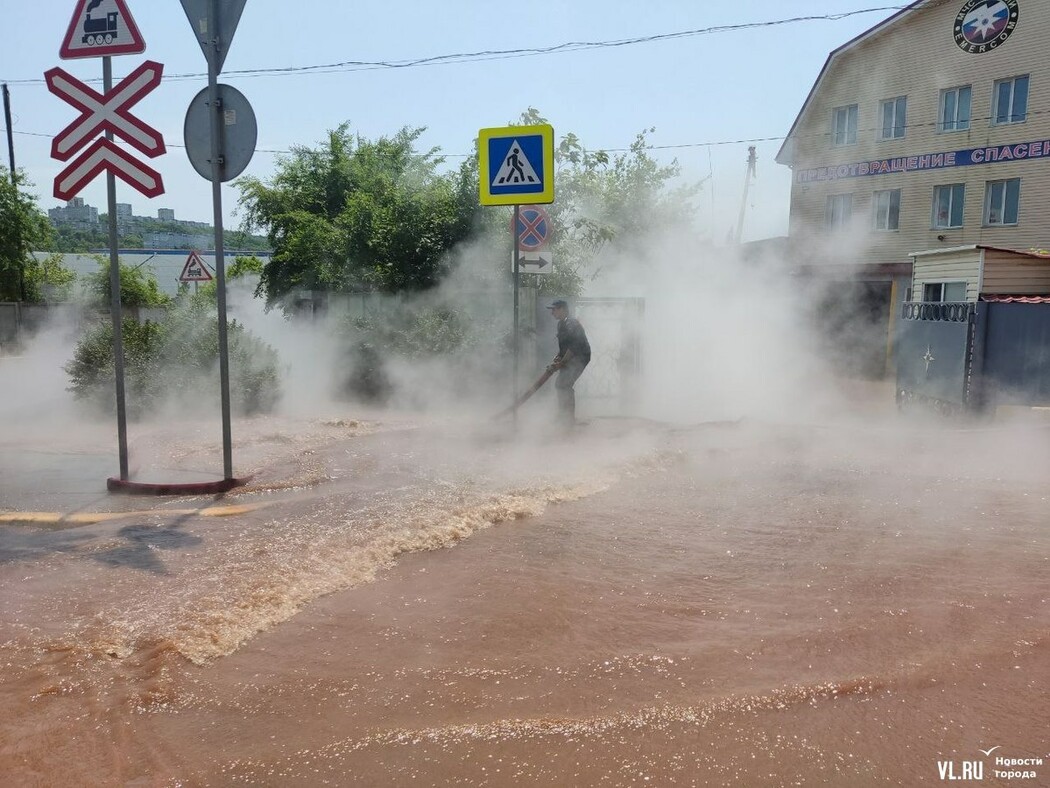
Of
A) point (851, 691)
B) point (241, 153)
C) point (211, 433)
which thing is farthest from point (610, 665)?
point (211, 433)

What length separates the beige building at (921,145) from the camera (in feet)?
67.9

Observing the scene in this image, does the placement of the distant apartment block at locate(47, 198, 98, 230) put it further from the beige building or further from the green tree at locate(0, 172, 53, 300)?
the beige building

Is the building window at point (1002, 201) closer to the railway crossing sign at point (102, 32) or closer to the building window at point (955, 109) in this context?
the building window at point (955, 109)

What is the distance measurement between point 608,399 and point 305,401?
13.6ft

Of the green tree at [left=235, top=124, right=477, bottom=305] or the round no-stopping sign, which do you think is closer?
the round no-stopping sign

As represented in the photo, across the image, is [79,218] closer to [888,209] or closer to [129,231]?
[129,231]

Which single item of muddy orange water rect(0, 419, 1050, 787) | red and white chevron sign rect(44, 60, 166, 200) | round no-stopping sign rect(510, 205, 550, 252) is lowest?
muddy orange water rect(0, 419, 1050, 787)

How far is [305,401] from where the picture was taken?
11.5 m

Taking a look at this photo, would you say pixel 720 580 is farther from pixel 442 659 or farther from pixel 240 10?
pixel 240 10

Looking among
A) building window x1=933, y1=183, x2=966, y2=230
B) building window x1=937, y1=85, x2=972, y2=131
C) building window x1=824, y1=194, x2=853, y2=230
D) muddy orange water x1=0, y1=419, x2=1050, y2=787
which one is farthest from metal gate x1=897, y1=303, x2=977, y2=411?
building window x1=824, y1=194, x2=853, y2=230

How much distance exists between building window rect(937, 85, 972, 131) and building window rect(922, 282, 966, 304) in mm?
8505

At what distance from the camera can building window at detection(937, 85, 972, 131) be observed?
2186cm

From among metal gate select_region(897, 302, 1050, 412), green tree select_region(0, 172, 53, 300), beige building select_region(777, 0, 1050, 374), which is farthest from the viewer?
green tree select_region(0, 172, 53, 300)

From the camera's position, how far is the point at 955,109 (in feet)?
72.5
